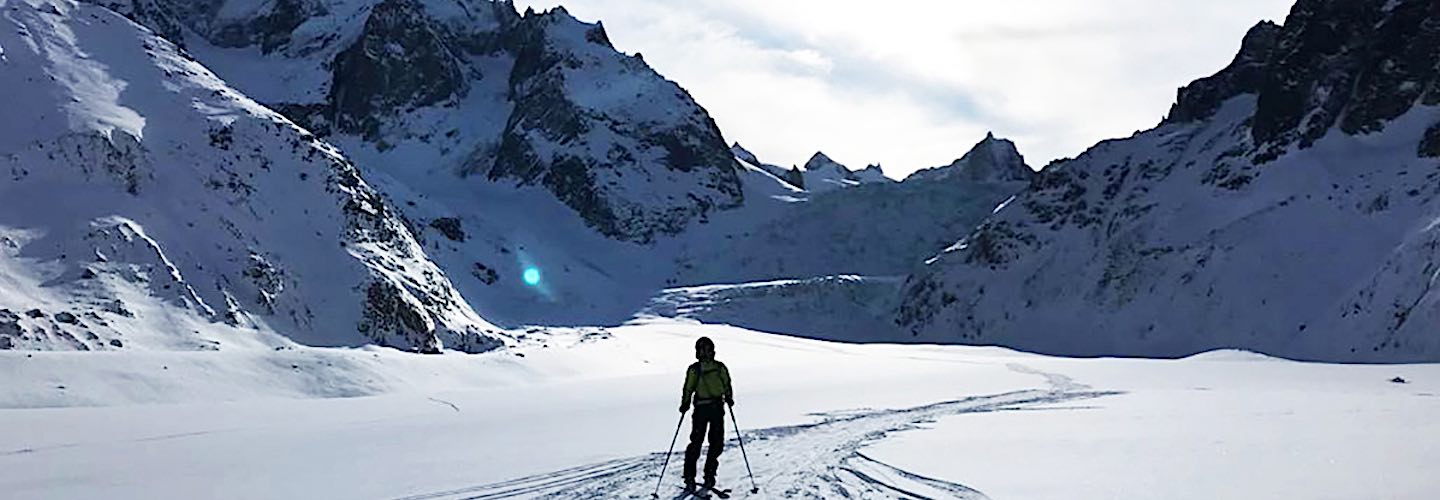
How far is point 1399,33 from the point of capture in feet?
180

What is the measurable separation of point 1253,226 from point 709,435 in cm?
4928


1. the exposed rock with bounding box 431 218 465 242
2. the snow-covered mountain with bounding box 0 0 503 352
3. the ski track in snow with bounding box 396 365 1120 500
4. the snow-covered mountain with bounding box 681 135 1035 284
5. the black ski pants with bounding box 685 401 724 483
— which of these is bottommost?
the ski track in snow with bounding box 396 365 1120 500

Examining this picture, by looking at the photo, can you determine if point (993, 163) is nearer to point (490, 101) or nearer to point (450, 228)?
point (490, 101)

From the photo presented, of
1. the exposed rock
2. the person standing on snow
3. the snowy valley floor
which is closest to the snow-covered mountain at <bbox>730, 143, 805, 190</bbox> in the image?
the exposed rock

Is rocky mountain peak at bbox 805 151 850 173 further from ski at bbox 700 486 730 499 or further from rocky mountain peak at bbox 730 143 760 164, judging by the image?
ski at bbox 700 486 730 499

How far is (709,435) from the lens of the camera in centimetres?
1164

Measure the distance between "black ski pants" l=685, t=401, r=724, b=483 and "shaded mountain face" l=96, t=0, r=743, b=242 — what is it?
82.6 meters

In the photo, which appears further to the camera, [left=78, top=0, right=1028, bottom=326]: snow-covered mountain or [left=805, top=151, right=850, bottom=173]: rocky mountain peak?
[left=805, top=151, right=850, bottom=173]: rocky mountain peak

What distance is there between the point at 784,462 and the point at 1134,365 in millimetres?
28626

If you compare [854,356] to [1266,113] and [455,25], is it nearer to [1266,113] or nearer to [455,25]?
[1266,113]

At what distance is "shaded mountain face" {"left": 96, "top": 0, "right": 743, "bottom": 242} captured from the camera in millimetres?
100938

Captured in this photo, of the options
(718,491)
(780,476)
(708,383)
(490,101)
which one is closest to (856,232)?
(490,101)

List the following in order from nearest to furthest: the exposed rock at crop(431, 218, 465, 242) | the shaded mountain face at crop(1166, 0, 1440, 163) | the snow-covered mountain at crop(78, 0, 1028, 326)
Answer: the shaded mountain face at crop(1166, 0, 1440, 163) < the exposed rock at crop(431, 218, 465, 242) < the snow-covered mountain at crop(78, 0, 1028, 326)

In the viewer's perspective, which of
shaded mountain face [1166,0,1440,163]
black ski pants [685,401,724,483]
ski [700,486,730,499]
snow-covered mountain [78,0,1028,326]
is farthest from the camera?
snow-covered mountain [78,0,1028,326]
